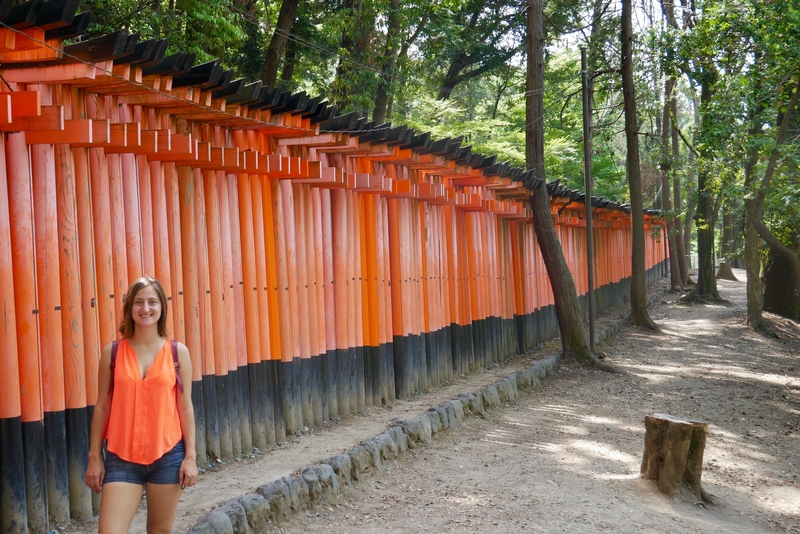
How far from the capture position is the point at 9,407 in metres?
4.63

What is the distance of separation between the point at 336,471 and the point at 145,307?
3228 millimetres

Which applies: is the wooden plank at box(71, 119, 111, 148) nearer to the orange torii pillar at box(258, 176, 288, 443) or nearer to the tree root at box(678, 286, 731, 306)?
the orange torii pillar at box(258, 176, 288, 443)

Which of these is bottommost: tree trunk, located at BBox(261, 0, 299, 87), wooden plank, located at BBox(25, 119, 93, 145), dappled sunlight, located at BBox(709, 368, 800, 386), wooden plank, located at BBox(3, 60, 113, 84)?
dappled sunlight, located at BBox(709, 368, 800, 386)

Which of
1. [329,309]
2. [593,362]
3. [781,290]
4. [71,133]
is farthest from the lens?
[781,290]

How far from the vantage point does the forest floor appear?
19.9 ft

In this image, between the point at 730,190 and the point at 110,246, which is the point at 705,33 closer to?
the point at 730,190

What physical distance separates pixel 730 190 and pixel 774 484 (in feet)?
29.2

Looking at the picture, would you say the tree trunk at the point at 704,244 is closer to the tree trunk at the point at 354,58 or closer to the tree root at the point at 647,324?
the tree root at the point at 647,324

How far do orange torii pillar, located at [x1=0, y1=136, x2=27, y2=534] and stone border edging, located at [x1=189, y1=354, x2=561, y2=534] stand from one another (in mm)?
1006

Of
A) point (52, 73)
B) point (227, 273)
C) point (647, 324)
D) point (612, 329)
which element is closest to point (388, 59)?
point (612, 329)

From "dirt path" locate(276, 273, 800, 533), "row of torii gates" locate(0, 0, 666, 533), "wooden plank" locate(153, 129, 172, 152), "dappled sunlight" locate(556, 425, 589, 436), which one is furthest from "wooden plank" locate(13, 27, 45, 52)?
"dappled sunlight" locate(556, 425, 589, 436)

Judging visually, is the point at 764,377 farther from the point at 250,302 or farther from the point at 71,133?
the point at 71,133

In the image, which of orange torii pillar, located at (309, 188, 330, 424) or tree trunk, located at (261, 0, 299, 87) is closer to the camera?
orange torii pillar, located at (309, 188, 330, 424)

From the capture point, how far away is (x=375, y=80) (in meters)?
17.3
